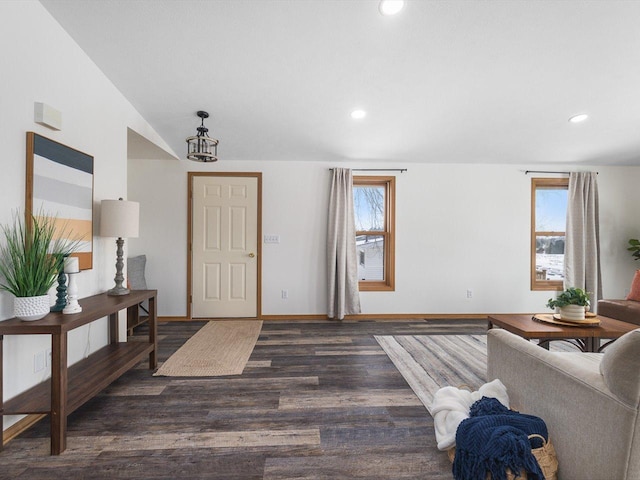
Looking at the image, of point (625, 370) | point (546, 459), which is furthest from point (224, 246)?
point (625, 370)

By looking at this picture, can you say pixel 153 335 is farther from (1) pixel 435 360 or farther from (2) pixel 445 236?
(2) pixel 445 236

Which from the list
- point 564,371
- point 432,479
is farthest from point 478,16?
point 432,479

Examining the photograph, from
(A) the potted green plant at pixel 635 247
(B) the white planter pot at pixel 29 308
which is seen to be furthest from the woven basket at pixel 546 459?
(A) the potted green plant at pixel 635 247

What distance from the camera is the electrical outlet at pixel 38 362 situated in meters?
1.79

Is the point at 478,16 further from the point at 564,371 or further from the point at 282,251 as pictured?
the point at 282,251

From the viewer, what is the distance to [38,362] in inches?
71.3

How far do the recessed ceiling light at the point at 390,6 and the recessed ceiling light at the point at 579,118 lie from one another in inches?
101

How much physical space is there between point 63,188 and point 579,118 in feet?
15.9

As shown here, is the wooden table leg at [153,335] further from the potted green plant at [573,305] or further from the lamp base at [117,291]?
the potted green plant at [573,305]

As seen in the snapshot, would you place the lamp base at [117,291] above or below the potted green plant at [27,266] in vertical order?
below

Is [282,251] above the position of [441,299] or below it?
above

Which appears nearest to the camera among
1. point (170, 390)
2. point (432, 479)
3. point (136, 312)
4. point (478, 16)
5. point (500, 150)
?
point (432, 479)

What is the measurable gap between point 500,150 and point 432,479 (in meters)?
3.91

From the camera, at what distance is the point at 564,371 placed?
1.18 meters
